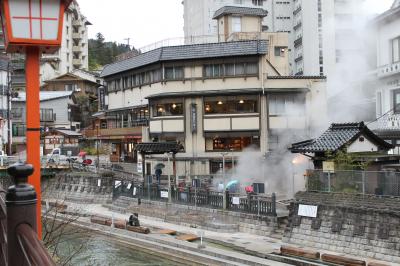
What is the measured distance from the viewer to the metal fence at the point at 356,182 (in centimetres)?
2125

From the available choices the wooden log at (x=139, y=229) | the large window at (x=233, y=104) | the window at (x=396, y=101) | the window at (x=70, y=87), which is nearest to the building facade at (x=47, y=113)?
the window at (x=70, y=87)

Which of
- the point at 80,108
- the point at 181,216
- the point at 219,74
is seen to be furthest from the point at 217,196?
the point at 80,108

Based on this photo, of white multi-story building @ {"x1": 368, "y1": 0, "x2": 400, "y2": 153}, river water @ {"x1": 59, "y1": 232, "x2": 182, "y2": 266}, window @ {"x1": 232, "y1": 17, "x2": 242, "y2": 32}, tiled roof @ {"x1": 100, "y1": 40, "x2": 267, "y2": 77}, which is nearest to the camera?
river water @ {"x1": 59, "y1": 232, "x2": 182, "y2": 266}

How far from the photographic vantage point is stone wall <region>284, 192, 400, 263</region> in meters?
20.1

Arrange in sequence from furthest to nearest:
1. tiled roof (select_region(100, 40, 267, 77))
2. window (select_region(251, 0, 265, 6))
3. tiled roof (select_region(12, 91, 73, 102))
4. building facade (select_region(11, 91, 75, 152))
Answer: window (select_region(251, 0, 265, 6)) → tiled roof (select_region(12, 91, 73, 102)) → building facade (select_region(11, 91, 75, 152)) → tiled roof (select_region(100, 40, 267, 77))

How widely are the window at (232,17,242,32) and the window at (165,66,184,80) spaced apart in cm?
970

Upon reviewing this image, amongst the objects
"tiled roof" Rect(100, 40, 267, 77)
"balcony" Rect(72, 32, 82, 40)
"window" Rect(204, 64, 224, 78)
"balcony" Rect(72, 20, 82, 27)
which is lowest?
"window" Rect(204, 64, 224, 78)

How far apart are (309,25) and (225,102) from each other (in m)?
26.6

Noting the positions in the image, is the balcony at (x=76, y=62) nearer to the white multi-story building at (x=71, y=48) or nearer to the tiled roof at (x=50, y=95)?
the white multi-story building at (x=71, y=48)

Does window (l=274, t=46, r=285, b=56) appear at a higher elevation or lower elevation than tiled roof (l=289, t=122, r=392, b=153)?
higher

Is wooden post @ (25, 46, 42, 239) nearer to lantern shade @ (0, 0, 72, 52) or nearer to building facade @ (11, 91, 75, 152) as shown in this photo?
lantern shade @ (0, 0, 72, 52)

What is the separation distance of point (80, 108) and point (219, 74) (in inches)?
1457

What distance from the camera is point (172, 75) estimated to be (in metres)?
44.8

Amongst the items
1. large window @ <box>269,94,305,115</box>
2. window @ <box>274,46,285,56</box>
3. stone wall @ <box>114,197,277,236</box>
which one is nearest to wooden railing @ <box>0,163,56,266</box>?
stone wall @ <box>114,197,277,236</box>
